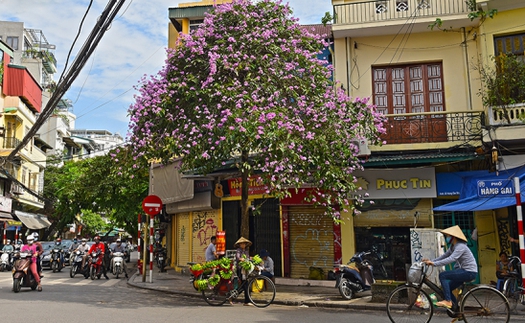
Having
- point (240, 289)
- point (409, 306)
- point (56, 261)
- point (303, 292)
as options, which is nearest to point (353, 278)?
point (303, 292)

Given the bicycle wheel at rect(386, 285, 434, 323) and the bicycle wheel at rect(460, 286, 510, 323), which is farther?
the bicycle wheel at rect(386, 285, 434, 323)

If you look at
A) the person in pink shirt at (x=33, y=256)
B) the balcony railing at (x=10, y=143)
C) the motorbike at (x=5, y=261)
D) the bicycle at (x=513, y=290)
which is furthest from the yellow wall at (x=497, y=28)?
the balcony railing at (x=10, y=143)

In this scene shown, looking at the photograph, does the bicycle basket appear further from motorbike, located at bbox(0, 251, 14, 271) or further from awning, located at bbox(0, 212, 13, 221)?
awning, located at bbox(0, 212, 13, 221)

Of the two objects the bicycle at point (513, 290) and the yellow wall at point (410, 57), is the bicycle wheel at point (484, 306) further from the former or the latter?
the yellow wall at point (410, 57)

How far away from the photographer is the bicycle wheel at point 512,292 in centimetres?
1010

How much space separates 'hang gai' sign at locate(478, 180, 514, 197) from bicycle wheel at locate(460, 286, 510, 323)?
5.50 m

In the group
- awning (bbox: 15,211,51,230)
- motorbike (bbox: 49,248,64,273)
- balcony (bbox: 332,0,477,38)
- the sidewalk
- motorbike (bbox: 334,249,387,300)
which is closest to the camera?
the sidewalk

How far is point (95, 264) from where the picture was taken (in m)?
19.4

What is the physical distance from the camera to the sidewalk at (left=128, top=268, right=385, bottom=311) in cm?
1155

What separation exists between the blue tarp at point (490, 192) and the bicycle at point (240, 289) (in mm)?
4880

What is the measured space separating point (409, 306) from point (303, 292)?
6230 mm

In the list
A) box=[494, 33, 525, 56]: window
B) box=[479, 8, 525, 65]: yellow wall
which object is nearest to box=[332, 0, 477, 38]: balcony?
box=[479, 8, 525, 65]: yellow wall

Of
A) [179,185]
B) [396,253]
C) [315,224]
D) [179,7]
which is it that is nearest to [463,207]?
[396,253]

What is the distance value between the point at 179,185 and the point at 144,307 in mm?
10291
